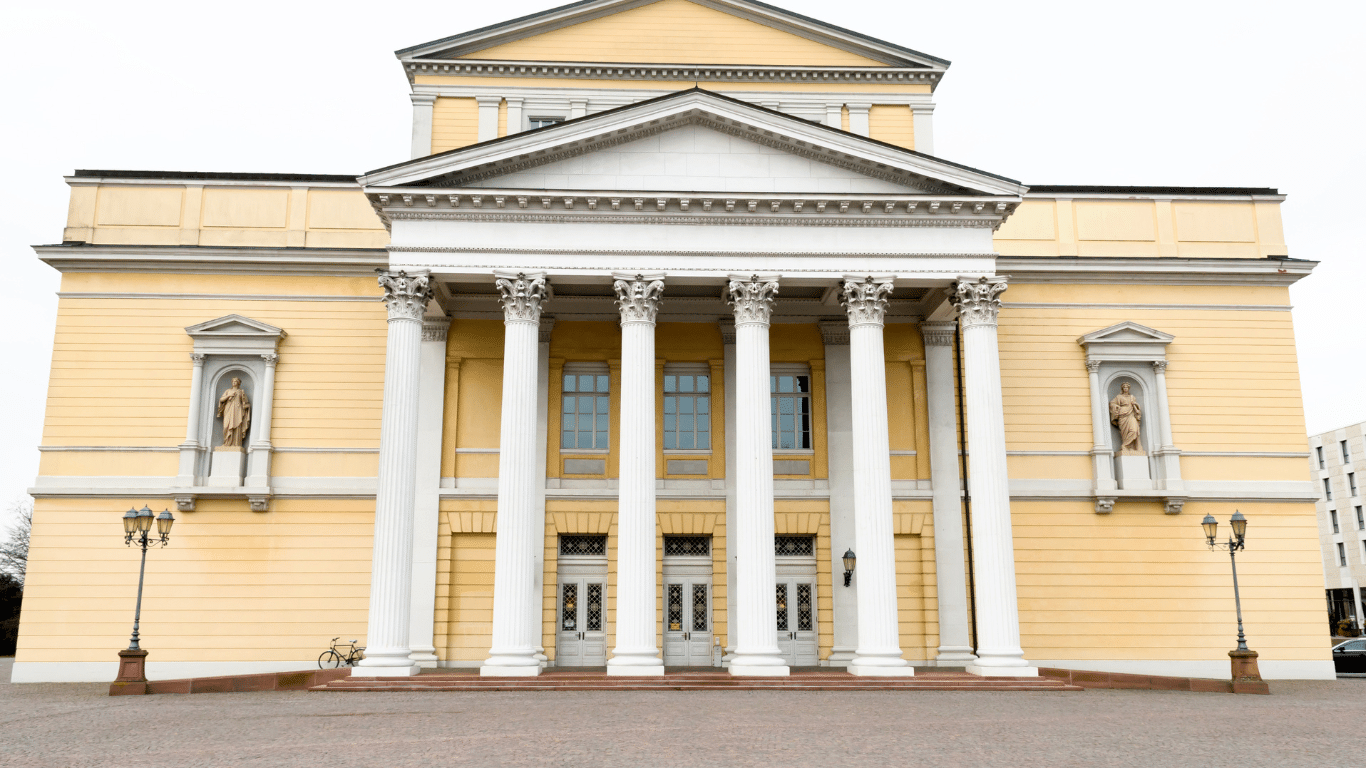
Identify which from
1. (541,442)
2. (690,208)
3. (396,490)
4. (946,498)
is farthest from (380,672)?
(946,498)

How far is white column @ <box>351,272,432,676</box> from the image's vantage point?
20.2 m

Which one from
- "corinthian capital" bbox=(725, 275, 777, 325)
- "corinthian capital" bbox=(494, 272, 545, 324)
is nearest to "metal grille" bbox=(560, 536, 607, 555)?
"corinthian capital" bbox=(494, 272, 545, 324)

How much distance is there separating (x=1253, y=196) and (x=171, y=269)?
27.3 meters

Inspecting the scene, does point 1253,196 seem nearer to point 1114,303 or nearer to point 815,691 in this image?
point 1114,303

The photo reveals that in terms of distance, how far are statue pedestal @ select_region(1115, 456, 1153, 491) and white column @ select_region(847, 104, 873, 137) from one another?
10.4 metres

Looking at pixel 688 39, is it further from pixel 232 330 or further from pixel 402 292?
pixel 232 330

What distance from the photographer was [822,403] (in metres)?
25.7

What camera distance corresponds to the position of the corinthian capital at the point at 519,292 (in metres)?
21.9

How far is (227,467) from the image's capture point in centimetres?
2469

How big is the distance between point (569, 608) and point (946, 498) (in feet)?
30.3

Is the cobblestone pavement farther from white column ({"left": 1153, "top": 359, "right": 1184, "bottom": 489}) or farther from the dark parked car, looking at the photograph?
the dark parked car

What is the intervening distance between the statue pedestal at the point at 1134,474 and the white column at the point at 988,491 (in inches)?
214

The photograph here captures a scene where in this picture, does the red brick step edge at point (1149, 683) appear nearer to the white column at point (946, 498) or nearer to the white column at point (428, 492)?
the white column at point (946, 498)

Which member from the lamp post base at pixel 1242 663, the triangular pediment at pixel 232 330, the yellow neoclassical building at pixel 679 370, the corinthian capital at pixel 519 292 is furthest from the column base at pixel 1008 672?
the triangular pediment at pixel 232 330
